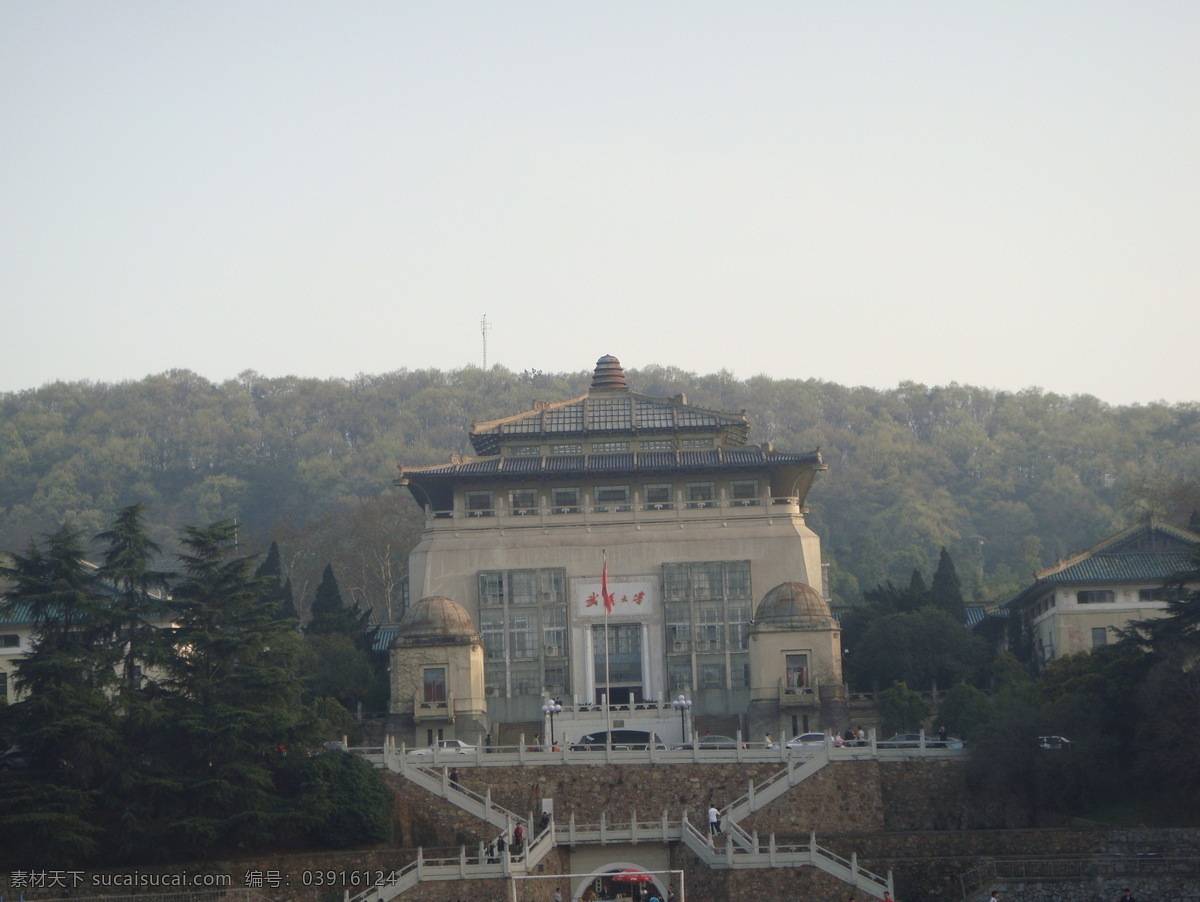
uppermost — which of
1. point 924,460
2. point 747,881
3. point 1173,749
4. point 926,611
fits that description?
point 924,460

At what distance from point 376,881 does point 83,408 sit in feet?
355

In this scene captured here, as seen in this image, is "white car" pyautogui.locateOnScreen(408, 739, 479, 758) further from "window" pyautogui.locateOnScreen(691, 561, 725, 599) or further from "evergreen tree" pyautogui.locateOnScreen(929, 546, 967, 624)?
"evergreen tree" pyautogui.locateOnScreen(929, 546, 967, 624)

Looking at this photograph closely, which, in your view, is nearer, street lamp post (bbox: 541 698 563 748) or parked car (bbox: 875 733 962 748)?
parked car (bbox: 875 733 962 748)

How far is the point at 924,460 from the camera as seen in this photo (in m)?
138

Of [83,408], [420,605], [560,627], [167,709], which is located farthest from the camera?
[83,408]

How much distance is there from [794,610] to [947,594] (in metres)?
11.3

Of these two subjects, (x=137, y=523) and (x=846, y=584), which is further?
(x=846, y=584)

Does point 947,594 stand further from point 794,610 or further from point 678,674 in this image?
point 678,674

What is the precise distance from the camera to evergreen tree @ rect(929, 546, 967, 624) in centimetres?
7006

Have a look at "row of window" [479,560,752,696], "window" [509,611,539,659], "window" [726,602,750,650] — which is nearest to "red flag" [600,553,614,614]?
"row of window" [479,560,752,696]

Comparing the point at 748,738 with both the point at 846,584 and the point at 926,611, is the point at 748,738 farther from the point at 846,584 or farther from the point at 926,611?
the point at 846,584

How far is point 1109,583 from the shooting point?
216ft

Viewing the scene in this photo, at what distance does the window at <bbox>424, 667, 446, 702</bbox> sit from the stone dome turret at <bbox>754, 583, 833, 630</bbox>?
10867mm

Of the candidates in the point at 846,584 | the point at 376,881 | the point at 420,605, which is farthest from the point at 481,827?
the point at 846,584
